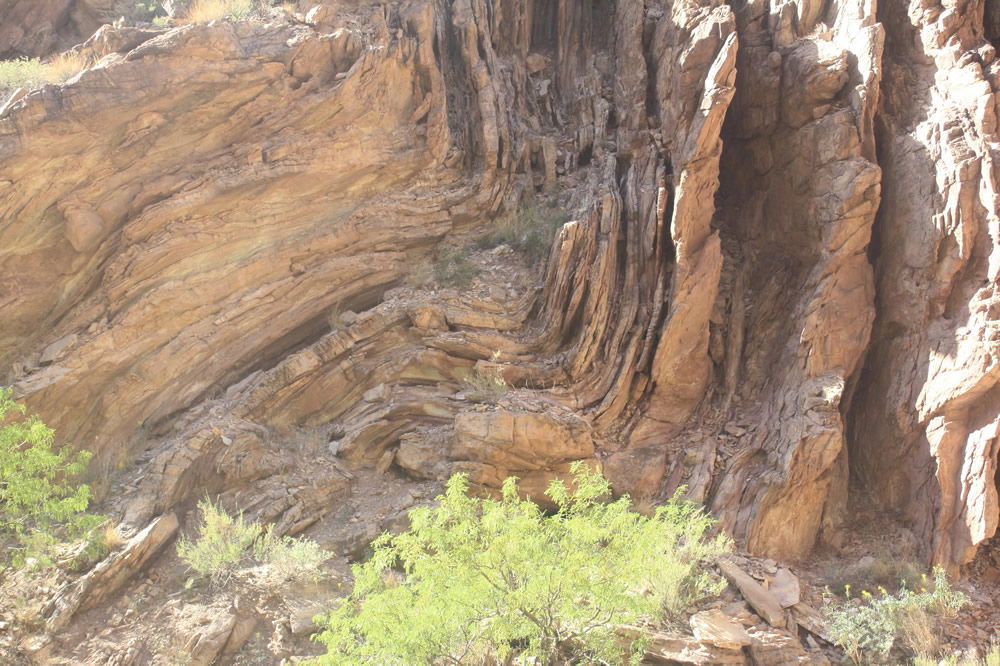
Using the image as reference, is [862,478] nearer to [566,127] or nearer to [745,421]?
[745,421]

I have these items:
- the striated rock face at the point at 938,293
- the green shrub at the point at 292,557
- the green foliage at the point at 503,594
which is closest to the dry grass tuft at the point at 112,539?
the green shrub at the point at 292,557

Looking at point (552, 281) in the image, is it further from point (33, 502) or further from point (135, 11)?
point (135, 11)

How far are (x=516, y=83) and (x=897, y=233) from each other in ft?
30.4

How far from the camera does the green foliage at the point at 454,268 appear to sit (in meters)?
13.1

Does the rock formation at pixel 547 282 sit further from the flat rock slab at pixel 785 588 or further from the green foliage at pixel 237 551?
the flat rock slab at pixel 785 588

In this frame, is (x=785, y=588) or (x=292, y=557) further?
(x=292, y=557)

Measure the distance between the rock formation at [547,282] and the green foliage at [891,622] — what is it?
39.8 inches

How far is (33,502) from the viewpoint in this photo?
8.88 metres

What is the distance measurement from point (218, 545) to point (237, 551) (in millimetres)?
262

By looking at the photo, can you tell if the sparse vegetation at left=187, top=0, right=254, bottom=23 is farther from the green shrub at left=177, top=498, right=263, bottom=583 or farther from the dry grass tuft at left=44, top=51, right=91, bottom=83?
the green shrub at left=177, top=498, right=263, bottom=583

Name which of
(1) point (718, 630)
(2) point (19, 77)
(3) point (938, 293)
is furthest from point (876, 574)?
(2) point (19, 77)

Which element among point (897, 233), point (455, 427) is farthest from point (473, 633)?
point (897, 233)

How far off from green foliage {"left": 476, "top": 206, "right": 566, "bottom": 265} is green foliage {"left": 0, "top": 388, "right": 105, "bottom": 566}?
787 cm

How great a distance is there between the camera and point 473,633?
24.5 ft
